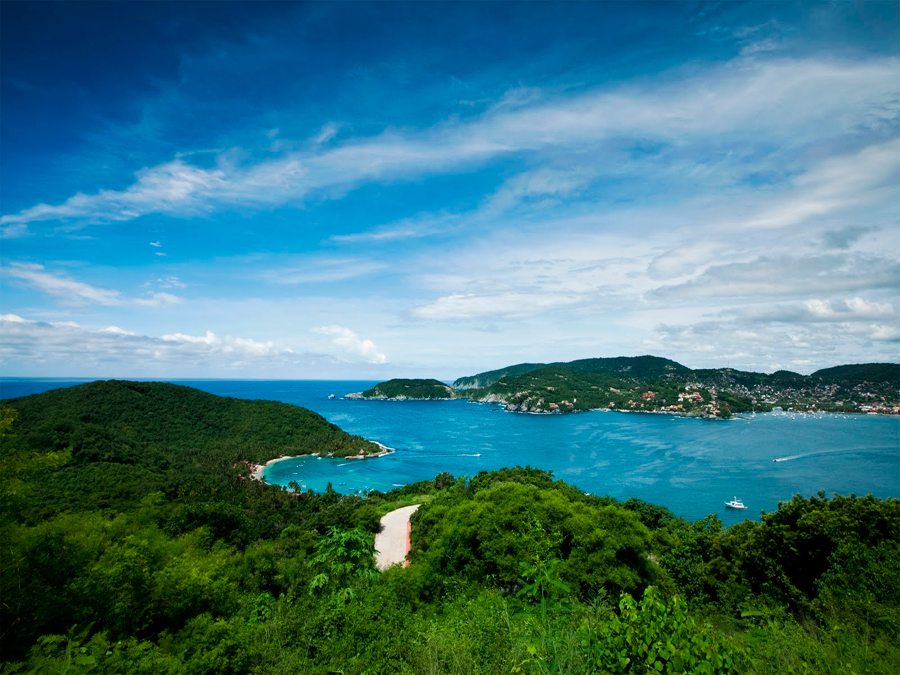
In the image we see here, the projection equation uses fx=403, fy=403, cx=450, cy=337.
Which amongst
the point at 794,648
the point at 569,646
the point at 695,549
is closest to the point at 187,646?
the point at 569,646

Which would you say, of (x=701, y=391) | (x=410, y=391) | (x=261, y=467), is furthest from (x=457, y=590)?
(x=410, y=391)

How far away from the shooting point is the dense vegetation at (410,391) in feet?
577

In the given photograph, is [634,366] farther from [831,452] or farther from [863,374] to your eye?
[831,452]

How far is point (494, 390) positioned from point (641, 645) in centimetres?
15609

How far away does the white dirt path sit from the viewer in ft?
71.1

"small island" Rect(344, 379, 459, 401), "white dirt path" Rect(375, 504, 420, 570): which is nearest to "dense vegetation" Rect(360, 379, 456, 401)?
"small island" Rect(344, 379, 459, 401)

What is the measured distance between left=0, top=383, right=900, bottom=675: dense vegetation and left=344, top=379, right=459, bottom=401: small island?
146m

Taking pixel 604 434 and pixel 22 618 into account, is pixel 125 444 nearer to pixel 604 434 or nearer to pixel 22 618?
pixel 22 618

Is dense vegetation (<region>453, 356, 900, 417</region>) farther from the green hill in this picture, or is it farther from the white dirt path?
the white dirt path

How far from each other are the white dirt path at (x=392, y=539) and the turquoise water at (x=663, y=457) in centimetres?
2059

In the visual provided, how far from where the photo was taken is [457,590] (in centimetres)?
1231

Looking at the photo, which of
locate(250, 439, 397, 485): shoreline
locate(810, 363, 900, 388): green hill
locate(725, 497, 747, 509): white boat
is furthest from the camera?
locate(810, 363, 900, 388): green hill

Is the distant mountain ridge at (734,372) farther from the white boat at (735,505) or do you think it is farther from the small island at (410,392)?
the white boat at (735,505)

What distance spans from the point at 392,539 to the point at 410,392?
152690 mm
